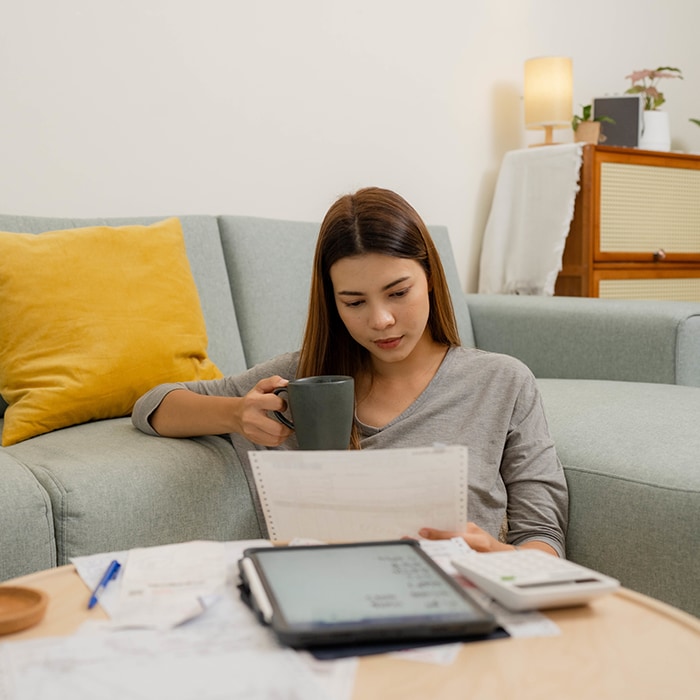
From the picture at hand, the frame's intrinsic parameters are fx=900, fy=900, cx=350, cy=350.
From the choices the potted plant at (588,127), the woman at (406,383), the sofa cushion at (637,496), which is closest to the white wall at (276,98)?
the potted plant at (588,127)

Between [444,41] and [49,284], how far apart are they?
1.89 meters

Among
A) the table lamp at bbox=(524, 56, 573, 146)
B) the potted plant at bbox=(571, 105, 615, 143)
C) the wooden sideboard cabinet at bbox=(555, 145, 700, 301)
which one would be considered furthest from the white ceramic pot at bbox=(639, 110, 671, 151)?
the table lamp at bbox=(524, 56, 573, 146)

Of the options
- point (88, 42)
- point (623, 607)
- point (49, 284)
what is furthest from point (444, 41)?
point (623, 607)

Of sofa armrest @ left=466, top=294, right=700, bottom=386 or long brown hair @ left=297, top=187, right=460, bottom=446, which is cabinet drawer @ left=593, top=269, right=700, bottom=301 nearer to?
sofa armrest @ left=466, top=294, right=700, bottom=386

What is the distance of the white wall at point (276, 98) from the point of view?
2045 mm

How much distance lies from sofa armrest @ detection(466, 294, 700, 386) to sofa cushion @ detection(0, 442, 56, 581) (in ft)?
4.48

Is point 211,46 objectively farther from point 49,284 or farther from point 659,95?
point 659,95

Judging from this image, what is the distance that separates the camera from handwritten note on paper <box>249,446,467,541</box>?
2.77 feet

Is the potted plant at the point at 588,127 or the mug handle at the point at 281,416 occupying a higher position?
the potted plant at the point at 588,127

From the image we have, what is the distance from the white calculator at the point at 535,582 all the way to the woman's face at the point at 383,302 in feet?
1.70

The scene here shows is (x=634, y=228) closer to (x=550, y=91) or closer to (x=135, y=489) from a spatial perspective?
(x=550, y=91)

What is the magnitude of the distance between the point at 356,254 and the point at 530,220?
187cm

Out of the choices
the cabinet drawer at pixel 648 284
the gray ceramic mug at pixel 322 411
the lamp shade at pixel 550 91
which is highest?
the lamp shade at pixel 550 91

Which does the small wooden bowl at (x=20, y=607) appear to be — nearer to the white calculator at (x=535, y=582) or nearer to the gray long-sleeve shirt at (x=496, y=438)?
the white calculator at (x=535, y=582)
